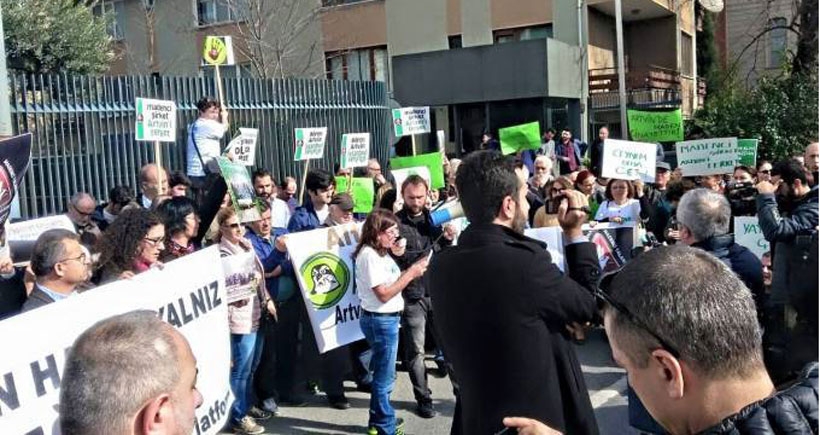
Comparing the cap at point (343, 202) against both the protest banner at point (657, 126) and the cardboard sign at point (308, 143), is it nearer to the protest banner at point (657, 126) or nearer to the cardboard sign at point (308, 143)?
the cardboard sign at point (308, 143)

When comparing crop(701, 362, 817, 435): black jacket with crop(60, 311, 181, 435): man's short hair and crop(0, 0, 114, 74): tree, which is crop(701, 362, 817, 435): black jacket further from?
crop(0, 0, 114, 74): tree

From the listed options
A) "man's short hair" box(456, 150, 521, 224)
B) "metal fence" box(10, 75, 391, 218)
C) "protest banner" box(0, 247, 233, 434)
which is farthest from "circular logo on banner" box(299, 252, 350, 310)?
"metal fence" box(10, 75, 391, 218)

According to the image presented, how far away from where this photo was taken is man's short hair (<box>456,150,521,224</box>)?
10.6ft

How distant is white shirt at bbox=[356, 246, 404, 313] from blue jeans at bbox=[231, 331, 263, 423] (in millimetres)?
880

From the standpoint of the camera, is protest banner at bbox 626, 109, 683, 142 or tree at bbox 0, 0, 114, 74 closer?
protest banner at bbox 626, 109, 683, 142

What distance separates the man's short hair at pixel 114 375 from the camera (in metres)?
1.81

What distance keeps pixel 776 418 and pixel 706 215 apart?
272 cm

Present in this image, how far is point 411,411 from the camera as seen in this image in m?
6.21

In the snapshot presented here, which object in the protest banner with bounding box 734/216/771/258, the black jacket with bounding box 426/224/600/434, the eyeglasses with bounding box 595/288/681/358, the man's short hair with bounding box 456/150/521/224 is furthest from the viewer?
the protest banner with bounding box 734/216/771/258

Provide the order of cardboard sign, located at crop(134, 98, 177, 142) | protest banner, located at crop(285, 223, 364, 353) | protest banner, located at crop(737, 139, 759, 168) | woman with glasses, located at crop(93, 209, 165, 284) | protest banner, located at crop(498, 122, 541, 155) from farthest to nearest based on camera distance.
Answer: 1. protest banner, located at crop(498, 122, 541, 155)
2. protest banner, located at crop(737, 139, 759, 168)
3. cardboard sign, located at crop(134, 98, 177, 142)
4. protest banner, located at crop(285, 223, 364, 353)
5. woman with glasses, located at crop(93, 209, 165, 284)

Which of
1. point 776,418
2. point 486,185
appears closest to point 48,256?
point 486,185

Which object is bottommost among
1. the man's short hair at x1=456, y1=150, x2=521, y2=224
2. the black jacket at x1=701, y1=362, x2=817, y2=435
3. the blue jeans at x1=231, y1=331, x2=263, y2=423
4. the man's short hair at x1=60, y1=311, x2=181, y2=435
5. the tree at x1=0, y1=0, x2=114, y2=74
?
the blue jeans at x1=231, y1=331, x2=263, y2=423

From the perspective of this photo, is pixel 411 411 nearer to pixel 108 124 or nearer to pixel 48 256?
pixel 48 256

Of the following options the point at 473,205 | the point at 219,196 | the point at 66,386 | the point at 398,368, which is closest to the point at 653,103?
the point at 398,368
